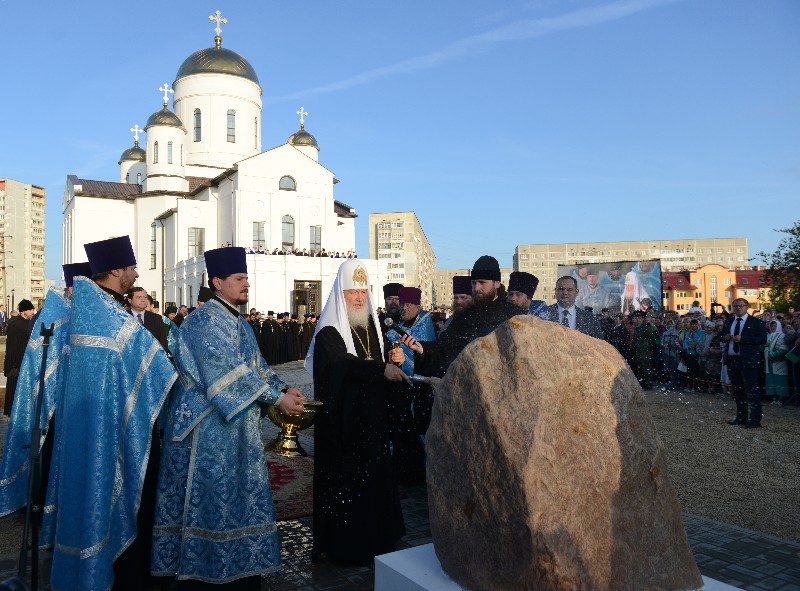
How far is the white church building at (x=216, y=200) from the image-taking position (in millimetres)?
36344

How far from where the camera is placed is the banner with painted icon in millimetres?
23422

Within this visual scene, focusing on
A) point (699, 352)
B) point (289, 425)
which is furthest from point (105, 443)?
point (699, 352)

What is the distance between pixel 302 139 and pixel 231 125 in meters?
5.36

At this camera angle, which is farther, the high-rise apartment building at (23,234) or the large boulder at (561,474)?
the high-rise apartment building at (23,234)

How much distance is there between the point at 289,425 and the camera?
3.87m

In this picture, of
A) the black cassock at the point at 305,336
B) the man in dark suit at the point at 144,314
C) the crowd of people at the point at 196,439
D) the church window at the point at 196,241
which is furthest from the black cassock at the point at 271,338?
the church window at the point at 196,241

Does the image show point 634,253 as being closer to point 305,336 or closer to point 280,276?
point 280,276

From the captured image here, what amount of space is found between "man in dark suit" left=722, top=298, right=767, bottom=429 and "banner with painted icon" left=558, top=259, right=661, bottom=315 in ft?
43.4

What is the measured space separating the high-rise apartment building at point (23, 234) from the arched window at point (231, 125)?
65855mm

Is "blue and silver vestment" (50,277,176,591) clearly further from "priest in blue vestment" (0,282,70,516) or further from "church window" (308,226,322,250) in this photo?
"church window" (308,226,322,250)

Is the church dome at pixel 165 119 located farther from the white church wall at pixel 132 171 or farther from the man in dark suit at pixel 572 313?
the man in dark suit at pixel 572 313

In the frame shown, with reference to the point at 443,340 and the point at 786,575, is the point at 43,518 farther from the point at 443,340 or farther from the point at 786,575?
the point at 786,575

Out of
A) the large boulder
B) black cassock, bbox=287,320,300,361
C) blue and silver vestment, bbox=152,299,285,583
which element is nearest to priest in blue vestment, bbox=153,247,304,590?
blue and silver vestment, bbox=152,299,285,583

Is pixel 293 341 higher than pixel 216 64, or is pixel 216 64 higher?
pixel 216 64
